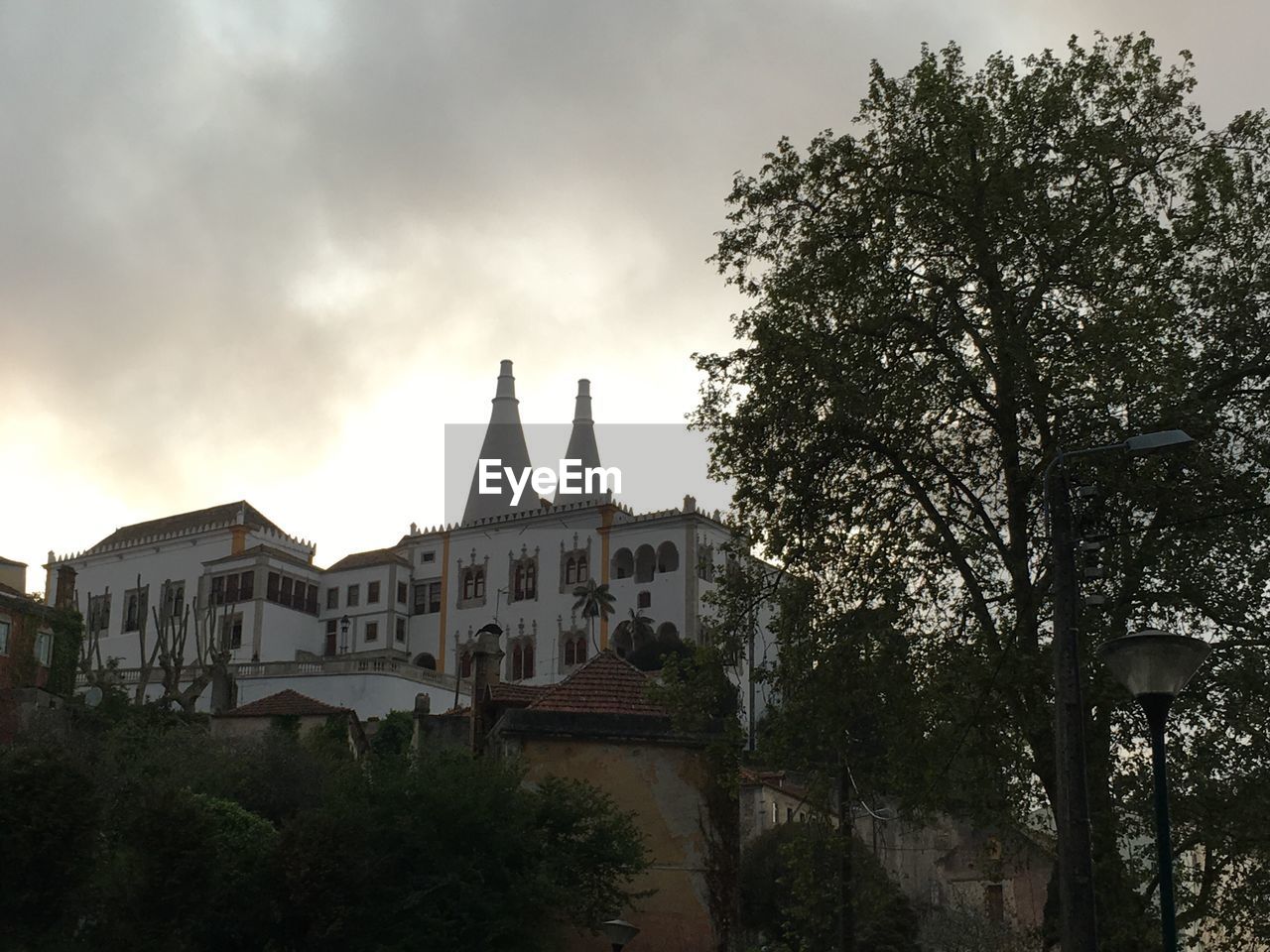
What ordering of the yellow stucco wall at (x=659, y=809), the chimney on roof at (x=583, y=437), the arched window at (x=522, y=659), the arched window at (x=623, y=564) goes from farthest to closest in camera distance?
1. the chimney on roof at (x=583, y=437)
2. the arched window at (x=522, y=659)
3. the arched window at (x=623, y=564)
4. the yellow stucco wall at (x=659, y=809)

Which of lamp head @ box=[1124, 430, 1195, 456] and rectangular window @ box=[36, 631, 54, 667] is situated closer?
lamp head @ box=[1124, 430, 1195, 456]

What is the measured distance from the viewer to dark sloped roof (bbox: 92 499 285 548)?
92.4 m

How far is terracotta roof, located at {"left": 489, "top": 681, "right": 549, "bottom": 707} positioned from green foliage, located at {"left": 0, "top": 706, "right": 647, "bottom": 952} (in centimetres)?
686

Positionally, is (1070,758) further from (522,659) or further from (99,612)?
(99,612)

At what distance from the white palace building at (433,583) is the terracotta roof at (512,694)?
40.5m

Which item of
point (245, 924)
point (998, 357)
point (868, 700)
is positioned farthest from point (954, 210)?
point (245, 924)

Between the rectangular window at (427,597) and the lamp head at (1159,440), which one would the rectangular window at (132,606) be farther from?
the lamp head at (1159,440)

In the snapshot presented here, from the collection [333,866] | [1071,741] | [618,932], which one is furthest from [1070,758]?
[333,866]

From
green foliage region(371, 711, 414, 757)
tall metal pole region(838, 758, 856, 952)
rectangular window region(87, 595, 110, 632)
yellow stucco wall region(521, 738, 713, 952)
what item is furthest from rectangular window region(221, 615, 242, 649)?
tall metal pole region(838, 758, 856, 952)

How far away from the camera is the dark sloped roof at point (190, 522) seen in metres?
92.4

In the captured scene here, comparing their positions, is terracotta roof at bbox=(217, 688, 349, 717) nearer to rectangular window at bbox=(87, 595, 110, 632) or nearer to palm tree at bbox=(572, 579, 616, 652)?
palm tree at bbox=(572, 579, 616, 652)

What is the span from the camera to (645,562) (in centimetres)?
8231

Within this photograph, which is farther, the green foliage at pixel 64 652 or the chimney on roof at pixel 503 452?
the chimney on roof at pixel 503 452

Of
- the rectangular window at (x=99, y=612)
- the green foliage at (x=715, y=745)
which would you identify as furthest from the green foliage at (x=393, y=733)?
the rectangular window at (x=99, y=612)
